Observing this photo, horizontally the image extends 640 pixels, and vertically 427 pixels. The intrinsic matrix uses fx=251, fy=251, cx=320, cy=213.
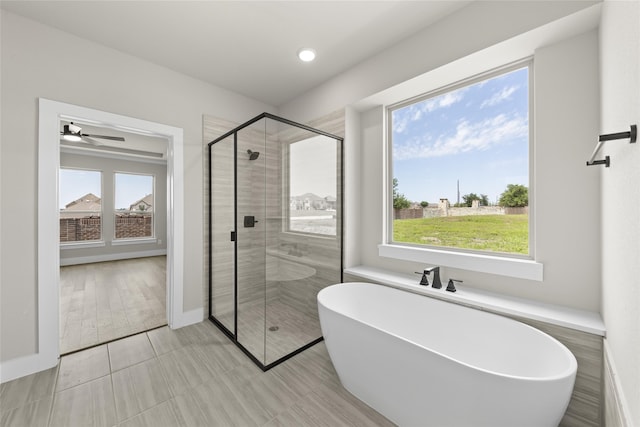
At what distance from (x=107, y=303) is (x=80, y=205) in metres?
3.92

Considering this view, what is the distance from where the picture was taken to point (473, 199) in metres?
2.11

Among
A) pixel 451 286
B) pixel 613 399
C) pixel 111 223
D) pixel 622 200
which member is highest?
pixel 622 200

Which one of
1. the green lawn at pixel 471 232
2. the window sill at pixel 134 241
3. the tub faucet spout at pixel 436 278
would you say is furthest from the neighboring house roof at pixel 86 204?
the tub faucet spout at pixel 436 278

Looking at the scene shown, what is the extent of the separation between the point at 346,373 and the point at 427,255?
1159 millimetres

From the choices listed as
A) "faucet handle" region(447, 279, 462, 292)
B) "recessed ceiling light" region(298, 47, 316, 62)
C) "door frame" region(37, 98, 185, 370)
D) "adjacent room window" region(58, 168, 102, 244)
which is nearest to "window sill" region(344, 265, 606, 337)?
"faucet handle" region(447, 279, 462, 292)

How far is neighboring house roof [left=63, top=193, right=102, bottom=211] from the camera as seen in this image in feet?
18.7

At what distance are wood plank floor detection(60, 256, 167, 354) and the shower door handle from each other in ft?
5.32

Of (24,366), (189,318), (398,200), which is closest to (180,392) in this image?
(189,318)

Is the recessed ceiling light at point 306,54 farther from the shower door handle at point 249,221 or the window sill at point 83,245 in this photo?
the window sill at point 83,245

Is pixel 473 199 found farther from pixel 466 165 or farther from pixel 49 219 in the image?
pixel 49 219

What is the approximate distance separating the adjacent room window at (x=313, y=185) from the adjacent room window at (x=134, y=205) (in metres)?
6.12

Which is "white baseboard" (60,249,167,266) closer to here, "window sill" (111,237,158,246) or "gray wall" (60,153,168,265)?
"gray wall" (60,153,168,265)

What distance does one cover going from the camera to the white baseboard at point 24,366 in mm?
1807

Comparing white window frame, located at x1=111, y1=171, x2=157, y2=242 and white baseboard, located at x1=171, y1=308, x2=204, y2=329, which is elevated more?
white window frame, located at x1=111, y1=171, x2=157, y2=242
